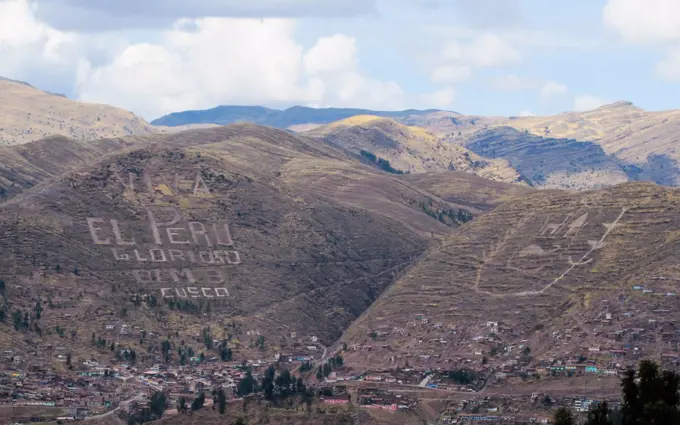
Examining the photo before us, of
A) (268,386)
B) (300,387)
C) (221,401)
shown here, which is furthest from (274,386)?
(221,401)

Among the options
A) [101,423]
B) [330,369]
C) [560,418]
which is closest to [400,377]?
[330,369]

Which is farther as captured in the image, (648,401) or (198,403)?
(198,403)

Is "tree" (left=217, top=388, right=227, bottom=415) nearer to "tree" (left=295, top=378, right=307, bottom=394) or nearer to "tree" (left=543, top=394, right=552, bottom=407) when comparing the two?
"tree" (left=295, top=378, right=307, bottom=394)

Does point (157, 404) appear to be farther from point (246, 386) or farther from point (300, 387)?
point (300, 387)

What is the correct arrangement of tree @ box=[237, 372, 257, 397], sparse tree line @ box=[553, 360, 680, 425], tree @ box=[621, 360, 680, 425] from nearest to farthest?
tree @ box=[621, 360, 680, 425] → sparse tree line @ box=[553, 360, 680, 425] → tree @ box=[237, 372, 257, 397]

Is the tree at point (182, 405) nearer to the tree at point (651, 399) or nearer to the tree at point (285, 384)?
the tree at point (285, 384)

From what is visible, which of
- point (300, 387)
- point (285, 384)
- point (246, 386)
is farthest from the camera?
point (246, 386)

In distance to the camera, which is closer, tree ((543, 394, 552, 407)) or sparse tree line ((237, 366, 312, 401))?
tree ((543, 394, 552, 407))

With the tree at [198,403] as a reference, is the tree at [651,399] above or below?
above

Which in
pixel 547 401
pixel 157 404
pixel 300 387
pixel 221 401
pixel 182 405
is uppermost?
pixel 300 387

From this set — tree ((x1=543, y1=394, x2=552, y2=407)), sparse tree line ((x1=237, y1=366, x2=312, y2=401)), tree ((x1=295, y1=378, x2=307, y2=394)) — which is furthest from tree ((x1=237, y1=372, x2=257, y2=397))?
tree ((x1=543, y1=394, x2=552, y2=407))

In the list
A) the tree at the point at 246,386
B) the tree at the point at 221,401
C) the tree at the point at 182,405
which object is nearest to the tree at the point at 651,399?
the tree at the point at 221,401

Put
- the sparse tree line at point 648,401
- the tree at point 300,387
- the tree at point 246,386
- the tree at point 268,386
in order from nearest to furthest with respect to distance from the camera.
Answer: the sparse tree line at point 648,401 → the tree at point 268,386 → the tree at point 300,387 → the tree at point 246,386

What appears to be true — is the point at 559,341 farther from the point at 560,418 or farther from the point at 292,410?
the point at 560,418
